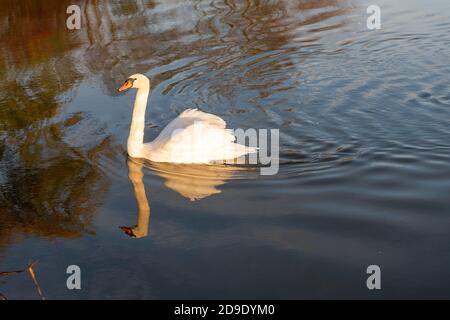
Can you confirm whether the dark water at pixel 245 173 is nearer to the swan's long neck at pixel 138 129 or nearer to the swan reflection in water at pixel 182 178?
the swan reflection in water at pixel 182 178

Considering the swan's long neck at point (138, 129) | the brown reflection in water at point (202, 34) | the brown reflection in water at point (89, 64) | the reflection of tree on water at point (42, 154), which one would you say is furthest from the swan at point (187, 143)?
the brown reflection in water at point (202, 34)

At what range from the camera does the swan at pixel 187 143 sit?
736cm

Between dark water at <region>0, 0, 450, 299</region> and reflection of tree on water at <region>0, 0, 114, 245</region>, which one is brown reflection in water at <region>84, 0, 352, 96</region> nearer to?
dark water at <region>0, 0, 450, 299</region>

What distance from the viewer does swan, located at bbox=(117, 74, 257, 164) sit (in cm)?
736

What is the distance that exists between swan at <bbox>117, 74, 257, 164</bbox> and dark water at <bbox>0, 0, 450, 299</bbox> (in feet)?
0.57

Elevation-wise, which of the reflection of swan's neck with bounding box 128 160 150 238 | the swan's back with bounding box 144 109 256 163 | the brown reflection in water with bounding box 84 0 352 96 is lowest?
the reflection of swan's neck with bounding box 128 160 150 238

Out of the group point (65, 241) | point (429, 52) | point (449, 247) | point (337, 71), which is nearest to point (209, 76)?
point (337, 71)

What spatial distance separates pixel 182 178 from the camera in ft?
23.4

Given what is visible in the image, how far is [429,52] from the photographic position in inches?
441

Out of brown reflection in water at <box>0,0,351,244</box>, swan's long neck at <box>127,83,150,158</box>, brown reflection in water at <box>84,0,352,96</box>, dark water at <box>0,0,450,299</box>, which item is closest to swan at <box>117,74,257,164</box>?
swan's long neck at <box>127,83,150,158</box>

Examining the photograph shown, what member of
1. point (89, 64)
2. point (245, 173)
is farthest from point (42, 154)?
point (89, 64)

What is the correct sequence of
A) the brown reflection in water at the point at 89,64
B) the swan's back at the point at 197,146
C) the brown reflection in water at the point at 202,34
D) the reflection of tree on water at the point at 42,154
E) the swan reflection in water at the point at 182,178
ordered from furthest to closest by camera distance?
the brown reflection in water at the point at 202,34, the swan's back at the point at 197,146, the brown reflection in water at the point at 89,64, the swan reflection in water at the point at 182,178, the reflection of tree on water at the point at 42,154

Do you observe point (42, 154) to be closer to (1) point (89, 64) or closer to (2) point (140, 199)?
(2) point (140, 199)

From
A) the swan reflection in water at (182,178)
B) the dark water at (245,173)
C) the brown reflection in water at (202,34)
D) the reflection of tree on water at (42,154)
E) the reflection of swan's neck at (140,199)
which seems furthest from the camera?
the brown reflection in water at (202,34)
